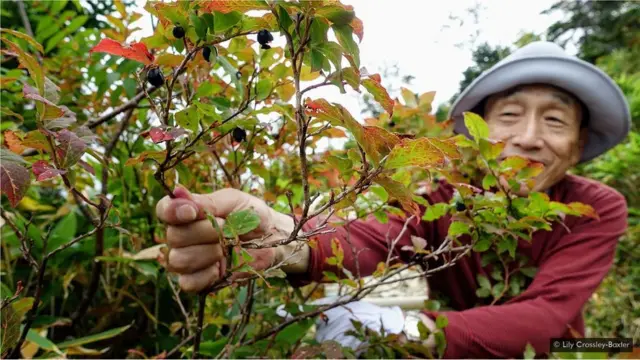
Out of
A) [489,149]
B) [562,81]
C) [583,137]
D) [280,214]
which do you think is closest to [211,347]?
[280,214]

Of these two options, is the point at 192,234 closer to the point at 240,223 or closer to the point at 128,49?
the point at 240,223

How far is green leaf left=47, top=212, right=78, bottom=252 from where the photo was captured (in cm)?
98

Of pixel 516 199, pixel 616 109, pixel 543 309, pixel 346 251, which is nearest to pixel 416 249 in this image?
pixel 516 199

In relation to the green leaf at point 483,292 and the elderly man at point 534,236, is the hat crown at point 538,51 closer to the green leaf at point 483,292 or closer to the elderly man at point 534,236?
the elderly man at point 534,236

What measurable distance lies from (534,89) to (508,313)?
62 cm

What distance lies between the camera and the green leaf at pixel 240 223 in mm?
638

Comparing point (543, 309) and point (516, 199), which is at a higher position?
point (516, 199)

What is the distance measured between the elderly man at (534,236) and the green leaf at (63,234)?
0.37 meters

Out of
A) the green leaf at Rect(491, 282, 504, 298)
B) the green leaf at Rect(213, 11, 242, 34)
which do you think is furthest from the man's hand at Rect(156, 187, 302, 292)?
the green leaf at Rect(491, 282, 504, 298)

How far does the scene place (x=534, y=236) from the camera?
4.24 ft

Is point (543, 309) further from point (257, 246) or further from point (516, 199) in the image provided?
point (257, 246)

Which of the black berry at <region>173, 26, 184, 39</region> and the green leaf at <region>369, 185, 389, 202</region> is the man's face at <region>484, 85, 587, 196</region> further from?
the black berry at <region>173, 26, 184, 39</region>

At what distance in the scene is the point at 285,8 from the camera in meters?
0.42

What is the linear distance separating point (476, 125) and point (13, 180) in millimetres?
634
